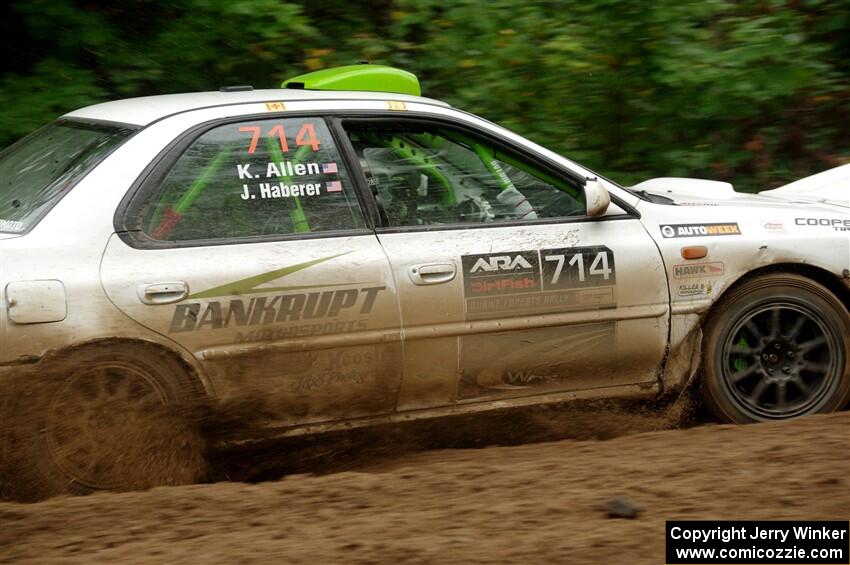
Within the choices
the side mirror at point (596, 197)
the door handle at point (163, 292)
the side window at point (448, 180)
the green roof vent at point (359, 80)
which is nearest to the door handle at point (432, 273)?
the side window at point (448, 180)

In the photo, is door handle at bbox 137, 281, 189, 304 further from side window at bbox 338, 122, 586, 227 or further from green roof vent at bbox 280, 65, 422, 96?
green roof vent at bbox 280, 65, 422, 96

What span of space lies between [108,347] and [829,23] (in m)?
6.86

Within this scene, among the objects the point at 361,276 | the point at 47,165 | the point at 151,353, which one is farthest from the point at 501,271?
the point at 47,165

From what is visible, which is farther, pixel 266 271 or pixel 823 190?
pixel 823 190

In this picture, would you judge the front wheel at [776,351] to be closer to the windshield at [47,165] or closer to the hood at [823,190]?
the hood at [823,190]

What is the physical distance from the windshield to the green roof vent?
109 centimetres

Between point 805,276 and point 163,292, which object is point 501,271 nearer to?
point 163,292

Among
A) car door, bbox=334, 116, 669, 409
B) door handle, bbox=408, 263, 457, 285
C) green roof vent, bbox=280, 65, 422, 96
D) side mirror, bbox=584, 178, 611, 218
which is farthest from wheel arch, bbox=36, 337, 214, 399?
side mirror, bbox=584, 178, 611, 218

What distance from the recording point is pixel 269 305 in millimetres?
4379

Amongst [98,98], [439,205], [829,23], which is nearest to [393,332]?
[439,205]

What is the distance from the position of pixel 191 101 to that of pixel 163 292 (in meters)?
0.97

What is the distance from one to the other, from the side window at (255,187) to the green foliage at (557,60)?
311cm

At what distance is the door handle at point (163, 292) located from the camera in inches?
165

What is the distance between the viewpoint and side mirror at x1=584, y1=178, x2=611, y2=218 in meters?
4.83
